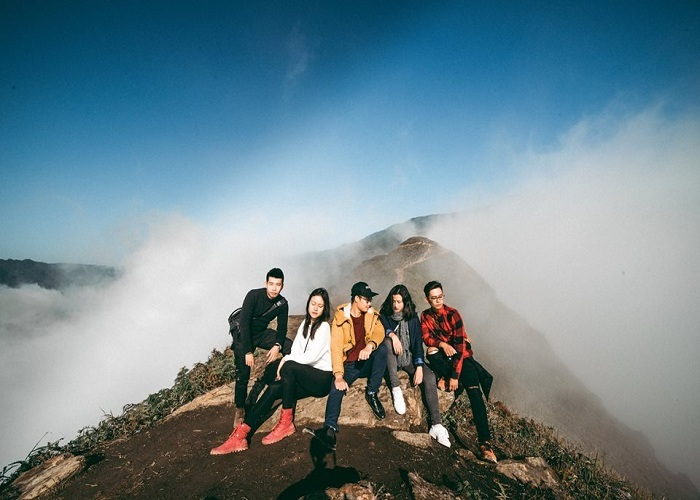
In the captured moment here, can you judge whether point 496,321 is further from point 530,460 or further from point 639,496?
point 530,460

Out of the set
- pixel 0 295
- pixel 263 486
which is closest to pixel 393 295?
pixel 263 486

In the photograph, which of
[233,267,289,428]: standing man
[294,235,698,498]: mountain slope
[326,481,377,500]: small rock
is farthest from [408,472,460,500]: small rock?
[294,235,698,498]: mountain slope

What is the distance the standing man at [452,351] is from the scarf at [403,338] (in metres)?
0.60

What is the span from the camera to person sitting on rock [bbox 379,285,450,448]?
6055mm

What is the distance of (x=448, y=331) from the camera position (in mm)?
6586

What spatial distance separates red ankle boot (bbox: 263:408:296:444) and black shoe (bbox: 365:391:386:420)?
1.64 metres

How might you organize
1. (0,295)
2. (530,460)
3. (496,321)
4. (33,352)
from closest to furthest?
(530,460) < (496,321) < (0,295) < (33,352)

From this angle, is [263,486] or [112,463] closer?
[263,486]

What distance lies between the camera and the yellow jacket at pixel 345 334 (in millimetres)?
5621

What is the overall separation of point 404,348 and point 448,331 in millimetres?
1131

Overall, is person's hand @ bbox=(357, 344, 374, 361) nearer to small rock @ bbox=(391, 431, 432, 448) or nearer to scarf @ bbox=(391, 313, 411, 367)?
scarf @ bbox=(391, 313, 411, 367)

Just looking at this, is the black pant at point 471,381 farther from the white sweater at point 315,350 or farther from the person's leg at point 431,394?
the white sweater at point 315,350

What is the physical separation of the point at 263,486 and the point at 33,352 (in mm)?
190229

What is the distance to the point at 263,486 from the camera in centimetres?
424
